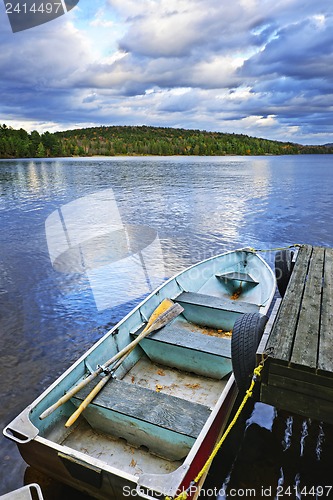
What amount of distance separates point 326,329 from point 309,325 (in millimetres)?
206

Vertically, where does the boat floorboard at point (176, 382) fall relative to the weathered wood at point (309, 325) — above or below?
below

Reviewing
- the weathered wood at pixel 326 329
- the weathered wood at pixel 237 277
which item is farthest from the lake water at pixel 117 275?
the weathered wood at pixel 237 277

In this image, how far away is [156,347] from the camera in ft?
18.8

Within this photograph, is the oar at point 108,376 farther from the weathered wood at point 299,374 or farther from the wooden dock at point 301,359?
the weathered wood at point 299,374

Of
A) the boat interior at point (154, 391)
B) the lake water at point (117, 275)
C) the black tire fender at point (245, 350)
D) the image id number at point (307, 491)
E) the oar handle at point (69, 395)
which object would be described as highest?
the black tire fender at point (245, 350)

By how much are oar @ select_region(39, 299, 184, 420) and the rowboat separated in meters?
0.02

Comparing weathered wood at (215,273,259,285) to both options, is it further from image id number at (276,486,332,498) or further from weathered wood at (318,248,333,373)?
image id number at (276,486,332,498)

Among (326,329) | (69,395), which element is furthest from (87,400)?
(326,329)

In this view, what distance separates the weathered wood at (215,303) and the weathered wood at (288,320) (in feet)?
3.82

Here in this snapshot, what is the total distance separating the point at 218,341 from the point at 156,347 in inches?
41.4

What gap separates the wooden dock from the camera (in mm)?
3627

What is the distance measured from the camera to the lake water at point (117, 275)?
15.6ft

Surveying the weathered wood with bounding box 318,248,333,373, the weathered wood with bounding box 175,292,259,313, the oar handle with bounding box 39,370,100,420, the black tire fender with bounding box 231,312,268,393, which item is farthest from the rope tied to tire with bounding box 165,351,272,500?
the weathered wood with bounding box 175,292,259,313

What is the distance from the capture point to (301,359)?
372cm
